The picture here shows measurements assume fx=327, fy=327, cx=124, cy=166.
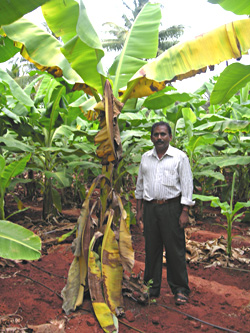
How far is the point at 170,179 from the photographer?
131 inches

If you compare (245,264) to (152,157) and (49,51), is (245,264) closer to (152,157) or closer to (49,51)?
(152,157)

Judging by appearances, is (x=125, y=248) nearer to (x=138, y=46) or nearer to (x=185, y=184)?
(x=185, y=184)

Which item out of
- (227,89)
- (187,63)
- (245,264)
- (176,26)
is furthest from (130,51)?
(176,26)

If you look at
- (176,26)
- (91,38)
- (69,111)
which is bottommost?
(69,111)

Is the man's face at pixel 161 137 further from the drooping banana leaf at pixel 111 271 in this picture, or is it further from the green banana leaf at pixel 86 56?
the drooping banana leaf at pixel 111 271

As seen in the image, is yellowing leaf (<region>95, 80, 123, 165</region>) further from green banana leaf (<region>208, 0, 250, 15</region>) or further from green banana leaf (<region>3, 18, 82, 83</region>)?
green banana leaf (<region>208, 0, 250, 15</region>)

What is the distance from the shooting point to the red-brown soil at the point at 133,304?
2.84 m

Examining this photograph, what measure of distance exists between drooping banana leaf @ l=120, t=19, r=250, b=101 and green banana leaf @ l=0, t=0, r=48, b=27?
1.19 m

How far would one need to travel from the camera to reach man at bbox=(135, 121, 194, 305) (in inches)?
131

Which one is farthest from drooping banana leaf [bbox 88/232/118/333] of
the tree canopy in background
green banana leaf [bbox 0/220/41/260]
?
the tree canopy in background

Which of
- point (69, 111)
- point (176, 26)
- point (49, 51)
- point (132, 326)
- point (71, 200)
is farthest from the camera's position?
point (176, 26)

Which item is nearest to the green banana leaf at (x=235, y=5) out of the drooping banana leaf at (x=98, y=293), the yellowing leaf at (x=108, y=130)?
the yellowing leaf at (x=108, y=130)

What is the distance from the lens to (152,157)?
3.49m

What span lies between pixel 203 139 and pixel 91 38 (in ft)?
9.84
